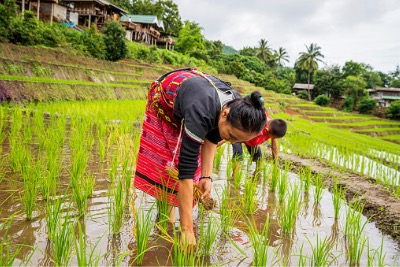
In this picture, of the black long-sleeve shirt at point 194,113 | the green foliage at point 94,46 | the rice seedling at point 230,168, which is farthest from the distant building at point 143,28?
the black long-sleeve shirt at point 194,113

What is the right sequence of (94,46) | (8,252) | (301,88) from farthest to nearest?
(301,88) < (94,46) < (8,252)

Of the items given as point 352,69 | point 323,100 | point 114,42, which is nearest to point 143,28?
point 114,42

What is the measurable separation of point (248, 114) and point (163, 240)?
910mm

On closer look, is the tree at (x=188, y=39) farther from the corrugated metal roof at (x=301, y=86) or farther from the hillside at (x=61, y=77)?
the corrugated metal roof at (x=301, y=86)

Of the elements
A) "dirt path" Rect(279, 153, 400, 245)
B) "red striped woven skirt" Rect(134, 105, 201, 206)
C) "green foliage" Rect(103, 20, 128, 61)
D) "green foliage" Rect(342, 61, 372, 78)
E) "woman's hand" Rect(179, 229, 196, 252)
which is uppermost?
"green foliage" Rect(342, 61, 372, 78)

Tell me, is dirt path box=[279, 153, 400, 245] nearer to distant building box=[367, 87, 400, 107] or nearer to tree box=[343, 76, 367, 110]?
tree box=[343, 76, 367, 110]

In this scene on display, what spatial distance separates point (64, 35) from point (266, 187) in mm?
16440

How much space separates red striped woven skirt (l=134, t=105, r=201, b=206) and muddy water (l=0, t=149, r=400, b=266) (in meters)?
0.25

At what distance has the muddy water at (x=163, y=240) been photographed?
156 cm

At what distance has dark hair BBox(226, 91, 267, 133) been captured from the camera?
140cm

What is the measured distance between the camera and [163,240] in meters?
1.82

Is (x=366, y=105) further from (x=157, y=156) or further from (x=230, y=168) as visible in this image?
(x=157, y=156)

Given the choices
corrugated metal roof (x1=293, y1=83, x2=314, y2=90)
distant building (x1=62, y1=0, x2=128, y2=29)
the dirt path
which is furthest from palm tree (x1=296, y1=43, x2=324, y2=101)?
the dirt path

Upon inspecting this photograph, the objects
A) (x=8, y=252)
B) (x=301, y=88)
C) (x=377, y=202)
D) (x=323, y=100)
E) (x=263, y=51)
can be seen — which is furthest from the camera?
(x=263, y=51)
